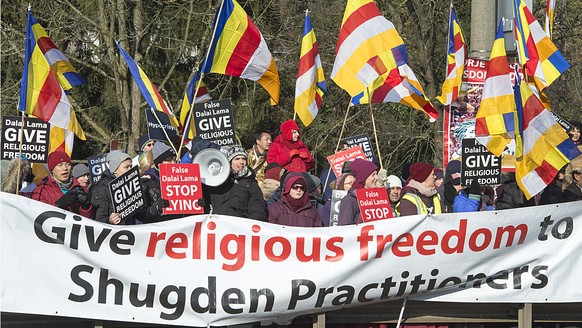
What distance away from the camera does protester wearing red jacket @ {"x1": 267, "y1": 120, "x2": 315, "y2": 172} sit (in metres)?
12.7

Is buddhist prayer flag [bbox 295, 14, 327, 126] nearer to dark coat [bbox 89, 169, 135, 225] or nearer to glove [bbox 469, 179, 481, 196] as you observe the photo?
glove [bbox 469, 179, 481, 196]

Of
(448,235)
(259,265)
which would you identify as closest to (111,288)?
(259,265)

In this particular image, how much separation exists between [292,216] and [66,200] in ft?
6.16

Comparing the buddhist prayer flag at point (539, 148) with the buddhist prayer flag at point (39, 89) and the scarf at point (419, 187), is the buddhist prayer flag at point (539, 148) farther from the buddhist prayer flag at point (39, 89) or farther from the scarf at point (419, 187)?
the buddhist prayer flag at point (39, 89)

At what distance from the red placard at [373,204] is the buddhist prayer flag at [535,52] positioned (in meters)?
2.81

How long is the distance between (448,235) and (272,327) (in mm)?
1587

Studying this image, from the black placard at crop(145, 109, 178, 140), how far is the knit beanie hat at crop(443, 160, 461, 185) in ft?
10.6

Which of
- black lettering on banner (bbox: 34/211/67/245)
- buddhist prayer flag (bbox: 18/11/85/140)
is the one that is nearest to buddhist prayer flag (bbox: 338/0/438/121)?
buddhist prayer flag (bbox: 18/11/85/140)

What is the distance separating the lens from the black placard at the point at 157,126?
1342 centimetres

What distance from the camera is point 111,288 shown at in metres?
9.09

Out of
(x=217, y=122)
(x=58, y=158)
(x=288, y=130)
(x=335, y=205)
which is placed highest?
(x=217, y=122)

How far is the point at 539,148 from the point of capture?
429 inches

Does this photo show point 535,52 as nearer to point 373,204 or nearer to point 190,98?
point 373,204

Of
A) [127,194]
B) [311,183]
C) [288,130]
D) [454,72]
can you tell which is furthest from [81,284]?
[454,72]
